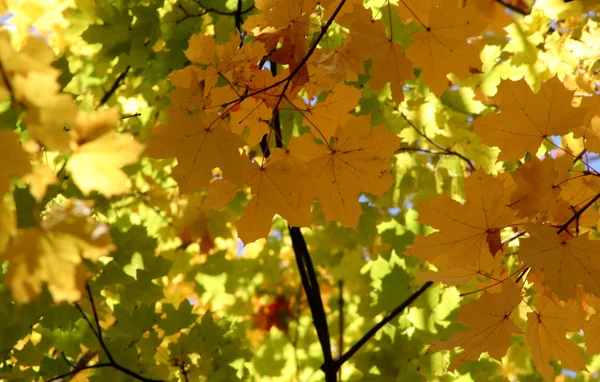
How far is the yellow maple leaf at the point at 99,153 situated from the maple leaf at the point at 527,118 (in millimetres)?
958

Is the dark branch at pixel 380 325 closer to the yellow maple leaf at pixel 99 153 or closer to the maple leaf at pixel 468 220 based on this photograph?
the maple leaf at pixel 468 220

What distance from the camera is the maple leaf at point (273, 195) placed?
1.35 meters

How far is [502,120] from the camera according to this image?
1430 millimetres

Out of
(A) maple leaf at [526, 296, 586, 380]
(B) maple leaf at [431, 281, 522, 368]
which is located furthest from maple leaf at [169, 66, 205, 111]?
(A) maple leaf at [526, 296, 586, 380]

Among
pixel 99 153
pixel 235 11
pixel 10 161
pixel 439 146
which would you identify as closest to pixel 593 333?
pixel 439 146

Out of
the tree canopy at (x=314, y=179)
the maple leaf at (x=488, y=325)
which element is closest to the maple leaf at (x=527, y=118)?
the tree canopy at (x=314, y=179)

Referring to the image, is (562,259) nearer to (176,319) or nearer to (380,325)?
(380,325)

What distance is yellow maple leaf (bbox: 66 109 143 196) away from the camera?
83cm

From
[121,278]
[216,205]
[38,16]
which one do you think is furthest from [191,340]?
[38,16]

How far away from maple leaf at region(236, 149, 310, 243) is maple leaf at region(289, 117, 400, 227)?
5 cm

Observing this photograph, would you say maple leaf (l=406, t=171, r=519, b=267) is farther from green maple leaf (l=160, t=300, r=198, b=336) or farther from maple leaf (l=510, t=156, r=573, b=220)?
green maple leaf (l=160, t=300, r=198, b=336)

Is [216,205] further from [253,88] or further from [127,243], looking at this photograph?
[127,243]

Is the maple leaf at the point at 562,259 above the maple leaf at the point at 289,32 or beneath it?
beneath

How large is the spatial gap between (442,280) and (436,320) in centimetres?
99
